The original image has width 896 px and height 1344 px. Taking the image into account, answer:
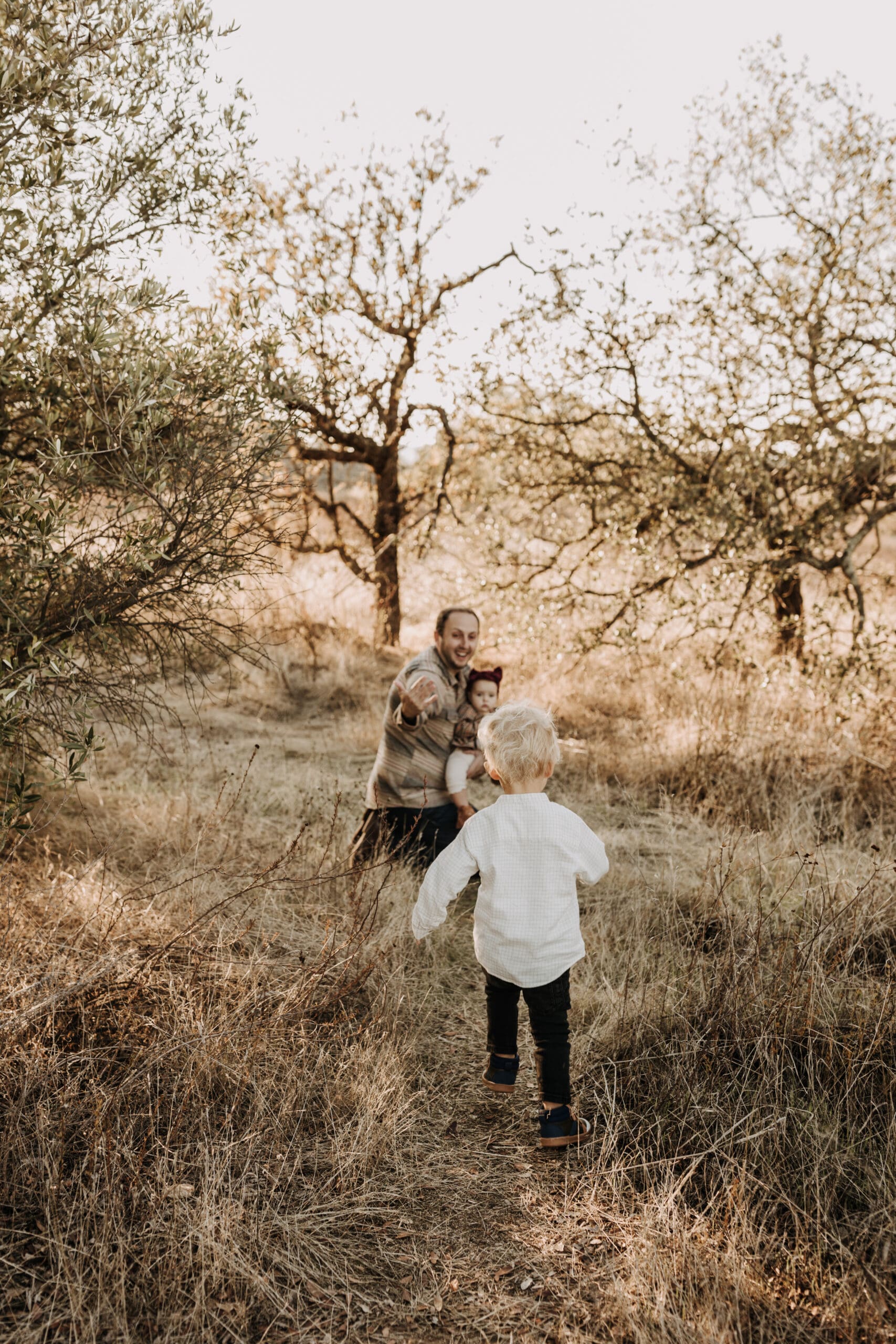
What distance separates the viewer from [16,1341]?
7.02 feet

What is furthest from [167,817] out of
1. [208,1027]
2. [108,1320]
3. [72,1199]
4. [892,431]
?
[892,431]

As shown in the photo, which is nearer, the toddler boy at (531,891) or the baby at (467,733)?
the toddler boy at (531,891)

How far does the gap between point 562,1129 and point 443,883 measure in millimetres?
897

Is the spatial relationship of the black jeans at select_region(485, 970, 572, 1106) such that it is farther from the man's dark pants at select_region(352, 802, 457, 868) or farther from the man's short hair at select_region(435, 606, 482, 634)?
the man's short hair at select_region(435, 606, 482, 634)

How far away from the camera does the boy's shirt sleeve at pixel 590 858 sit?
321 centimetres

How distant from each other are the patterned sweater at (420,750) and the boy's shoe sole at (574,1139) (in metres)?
2.19

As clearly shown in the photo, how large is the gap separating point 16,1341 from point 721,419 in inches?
325

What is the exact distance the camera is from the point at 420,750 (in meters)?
5.20

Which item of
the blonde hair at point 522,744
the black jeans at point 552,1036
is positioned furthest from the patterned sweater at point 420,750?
the black jeans at point 552,1036

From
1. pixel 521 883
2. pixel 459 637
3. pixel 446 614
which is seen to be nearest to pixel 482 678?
pixel 459 637

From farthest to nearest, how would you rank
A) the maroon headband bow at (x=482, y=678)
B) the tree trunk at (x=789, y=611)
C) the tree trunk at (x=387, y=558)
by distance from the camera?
the tree trunk at (x=387, y=558), the tree trunk at (x=789, y=611), the maroon headband bow at (x=482, y=678)

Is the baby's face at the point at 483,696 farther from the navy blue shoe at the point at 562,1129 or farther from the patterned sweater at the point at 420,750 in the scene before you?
the navy blue shoe at the point at 562,1129

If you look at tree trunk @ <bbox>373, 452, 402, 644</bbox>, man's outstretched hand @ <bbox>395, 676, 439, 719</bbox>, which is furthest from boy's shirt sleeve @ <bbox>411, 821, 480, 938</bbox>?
tree trunk @ <bbox>373, 452, 402, 644</bbox>

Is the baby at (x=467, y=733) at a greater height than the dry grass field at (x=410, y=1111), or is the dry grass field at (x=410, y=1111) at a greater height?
the baby at (x=467, y=733)
